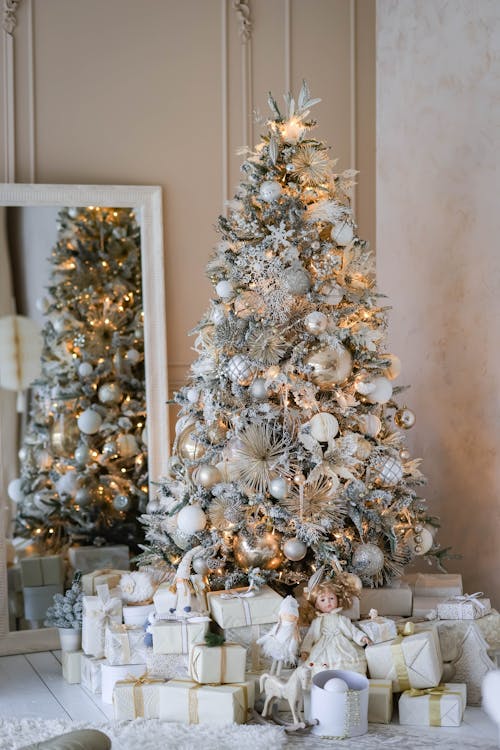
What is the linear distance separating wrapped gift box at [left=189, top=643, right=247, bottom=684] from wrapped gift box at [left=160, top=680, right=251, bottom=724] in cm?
4

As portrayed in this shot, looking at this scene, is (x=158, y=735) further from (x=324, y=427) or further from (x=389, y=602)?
(x=324, y=427)

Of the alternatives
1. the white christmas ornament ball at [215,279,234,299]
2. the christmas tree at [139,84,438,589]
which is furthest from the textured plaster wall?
the white christmas ornament ball at [215,279,234,299]

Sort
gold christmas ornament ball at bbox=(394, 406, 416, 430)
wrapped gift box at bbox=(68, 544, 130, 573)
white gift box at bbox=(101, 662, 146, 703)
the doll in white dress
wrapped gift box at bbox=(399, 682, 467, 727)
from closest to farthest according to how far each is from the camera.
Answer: wrapped gift box at bbox=(399, 682, 467, 727)
the doll in white dress
white gift box at bbox=(101, 662, 146, 703)
gold christmas ornament ball at bbox=(394, 406, 416, 430)
wrapped gift box at bbox=(68, 544, 130, 573)

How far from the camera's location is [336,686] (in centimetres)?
363

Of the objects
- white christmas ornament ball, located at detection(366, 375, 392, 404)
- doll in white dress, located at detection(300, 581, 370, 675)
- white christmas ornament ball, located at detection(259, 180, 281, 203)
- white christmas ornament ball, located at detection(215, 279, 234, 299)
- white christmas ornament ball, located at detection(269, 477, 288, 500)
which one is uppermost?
white christmas ornament ball, located at detection(259, 180, 281, 203)

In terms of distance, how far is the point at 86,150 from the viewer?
16.8ft

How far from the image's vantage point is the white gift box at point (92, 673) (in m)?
4.14

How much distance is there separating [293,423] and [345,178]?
1136mm

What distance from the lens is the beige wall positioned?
503 centimetres

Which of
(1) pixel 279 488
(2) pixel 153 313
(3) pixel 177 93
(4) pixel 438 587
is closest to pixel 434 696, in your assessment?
(4) pixel 438 587

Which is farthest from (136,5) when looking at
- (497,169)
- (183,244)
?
(497,169)

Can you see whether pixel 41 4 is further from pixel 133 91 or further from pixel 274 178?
pixel 274 178

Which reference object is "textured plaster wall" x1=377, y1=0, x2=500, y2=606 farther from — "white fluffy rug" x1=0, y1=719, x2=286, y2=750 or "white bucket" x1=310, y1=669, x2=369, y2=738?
"white fluffy rug" x1=0, y1=719, x2=286, y2=750

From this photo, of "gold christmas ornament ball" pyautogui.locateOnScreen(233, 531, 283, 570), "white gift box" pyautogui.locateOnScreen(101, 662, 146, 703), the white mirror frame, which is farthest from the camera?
the white mirror frame
